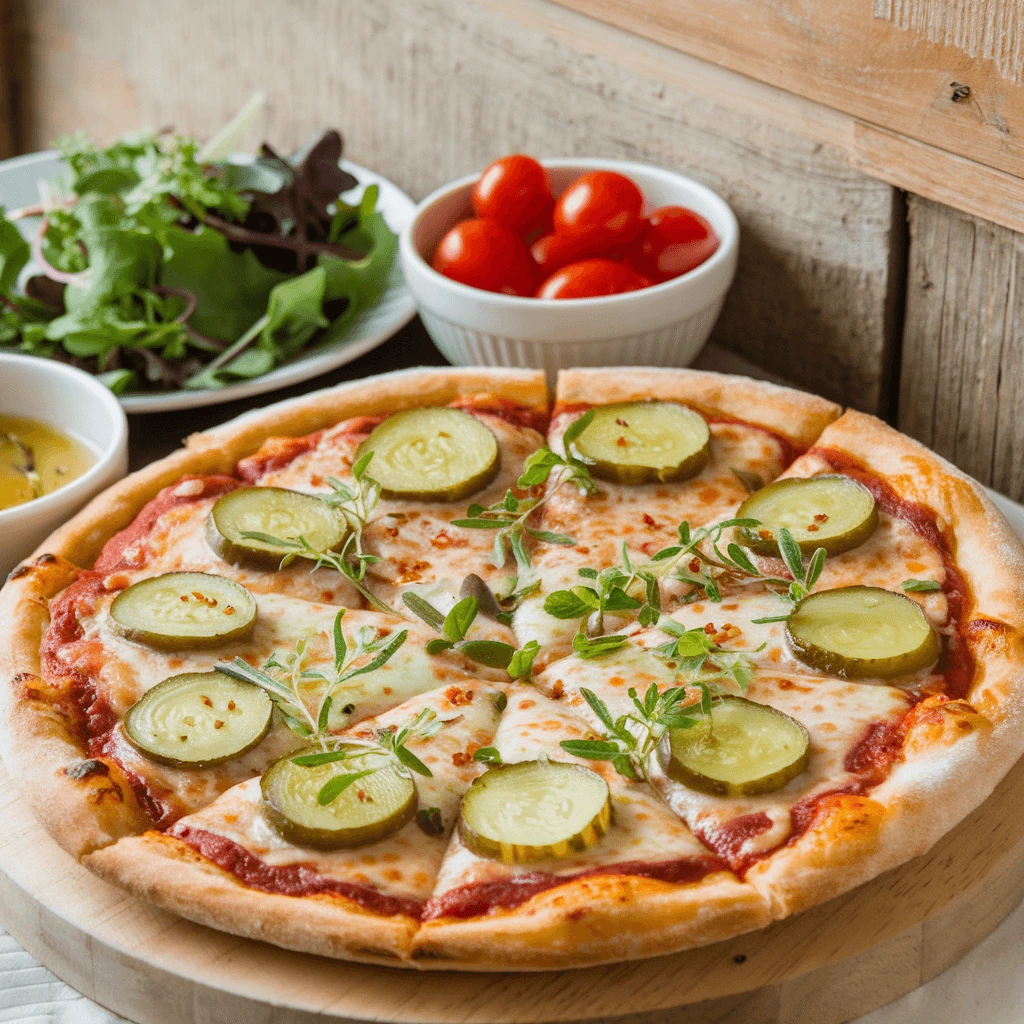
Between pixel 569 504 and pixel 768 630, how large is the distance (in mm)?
642

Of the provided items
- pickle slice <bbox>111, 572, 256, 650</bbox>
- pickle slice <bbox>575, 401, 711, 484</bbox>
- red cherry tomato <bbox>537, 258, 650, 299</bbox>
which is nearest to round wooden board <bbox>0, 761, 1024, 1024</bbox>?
pickle slice <bbox>111, 572, 256, 650</bbox>

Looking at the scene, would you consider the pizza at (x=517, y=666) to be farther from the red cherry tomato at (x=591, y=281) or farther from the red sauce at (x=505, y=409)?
the red cherry tomato at (x=591, y=281)

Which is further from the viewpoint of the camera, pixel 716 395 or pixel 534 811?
pixel 716 395

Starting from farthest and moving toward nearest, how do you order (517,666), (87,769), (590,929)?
(517,666), (87,769), (590,929)

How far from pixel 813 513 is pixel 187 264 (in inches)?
89.1

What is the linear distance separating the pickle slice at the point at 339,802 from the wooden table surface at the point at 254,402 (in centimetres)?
181

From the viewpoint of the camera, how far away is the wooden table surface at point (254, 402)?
13.3 ft

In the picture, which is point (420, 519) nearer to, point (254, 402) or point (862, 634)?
point (862, 634)

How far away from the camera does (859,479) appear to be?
10.4 ft

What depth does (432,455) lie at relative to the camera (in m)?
3.35

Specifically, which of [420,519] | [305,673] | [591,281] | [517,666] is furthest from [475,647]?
[591,281]

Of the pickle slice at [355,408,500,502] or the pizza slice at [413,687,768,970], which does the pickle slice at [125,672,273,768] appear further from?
the pickle slice at [355,408,500,502]

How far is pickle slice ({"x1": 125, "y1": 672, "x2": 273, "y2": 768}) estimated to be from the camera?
254 cm

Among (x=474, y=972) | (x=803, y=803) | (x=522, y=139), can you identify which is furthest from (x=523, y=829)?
(x=522, y=139)
